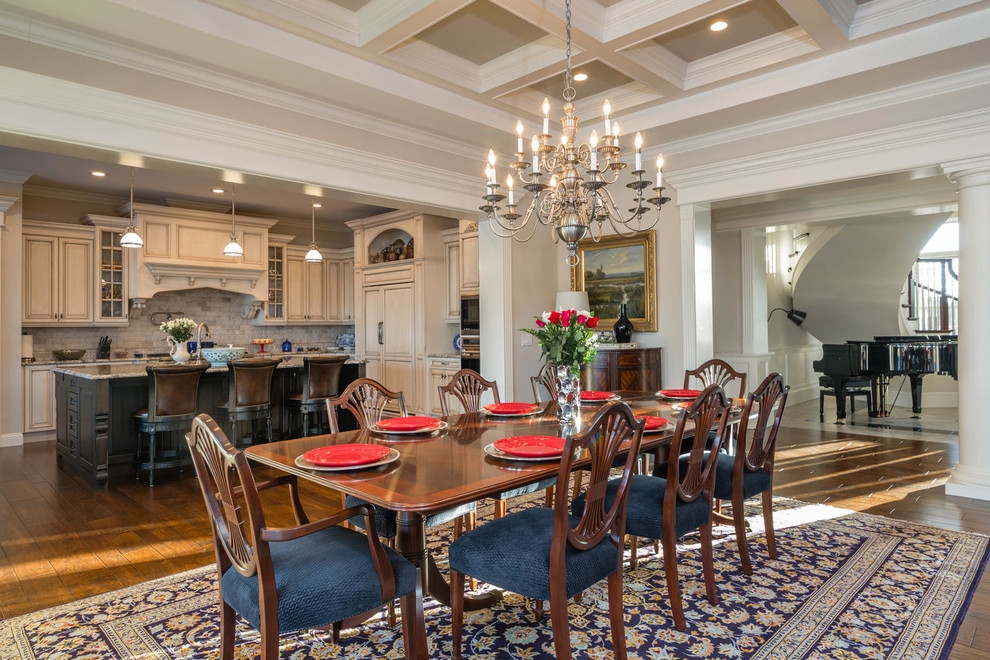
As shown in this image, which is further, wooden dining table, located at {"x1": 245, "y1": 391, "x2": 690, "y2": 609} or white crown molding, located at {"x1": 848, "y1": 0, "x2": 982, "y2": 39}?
white crown molding, located at {"x1": 848, "y1": 0, "x2": 982, "y2": 39}

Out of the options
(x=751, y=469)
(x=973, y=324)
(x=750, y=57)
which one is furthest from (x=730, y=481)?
(x=750, y=57)

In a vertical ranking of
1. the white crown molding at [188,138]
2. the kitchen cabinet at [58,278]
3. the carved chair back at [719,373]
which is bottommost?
the carved chair back at [719,373]

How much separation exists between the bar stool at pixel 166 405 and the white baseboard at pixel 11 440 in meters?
2.32

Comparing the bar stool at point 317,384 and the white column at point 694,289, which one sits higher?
the white column at point 694,289

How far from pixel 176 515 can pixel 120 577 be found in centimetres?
97

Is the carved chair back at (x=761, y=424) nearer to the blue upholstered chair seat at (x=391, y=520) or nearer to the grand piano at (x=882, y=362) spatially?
the blue upholstered chair seat at (x=391, y=520)

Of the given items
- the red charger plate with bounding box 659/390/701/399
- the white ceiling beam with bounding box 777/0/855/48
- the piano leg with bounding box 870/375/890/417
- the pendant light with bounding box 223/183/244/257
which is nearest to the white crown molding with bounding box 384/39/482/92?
the white ceiling beam with bounding box 777/0/855/48

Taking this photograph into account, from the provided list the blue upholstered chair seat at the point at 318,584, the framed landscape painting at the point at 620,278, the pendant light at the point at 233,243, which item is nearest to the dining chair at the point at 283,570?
the blue upholstered chair seat at the point at 318,584

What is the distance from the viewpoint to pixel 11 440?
5938 millimetres

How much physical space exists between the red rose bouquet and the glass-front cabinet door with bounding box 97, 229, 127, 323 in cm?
632

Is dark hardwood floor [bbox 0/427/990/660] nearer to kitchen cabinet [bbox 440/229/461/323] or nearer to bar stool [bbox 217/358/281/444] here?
bar stool [bbox 217/358/281/444]

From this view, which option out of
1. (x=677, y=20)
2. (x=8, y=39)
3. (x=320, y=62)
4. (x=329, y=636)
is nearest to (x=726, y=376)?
(x=677, y=20)

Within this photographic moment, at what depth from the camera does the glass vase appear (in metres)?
2.69

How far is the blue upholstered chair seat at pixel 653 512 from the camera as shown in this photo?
2332 mm
